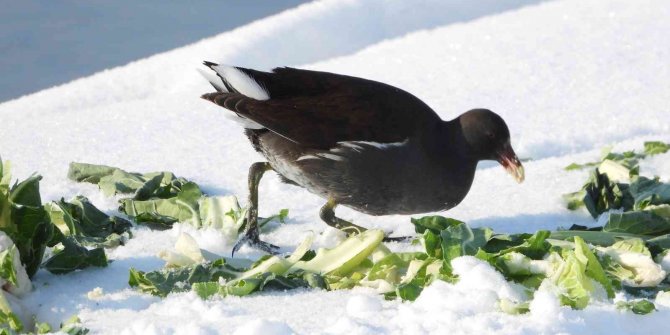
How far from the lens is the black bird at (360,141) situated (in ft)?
14.5

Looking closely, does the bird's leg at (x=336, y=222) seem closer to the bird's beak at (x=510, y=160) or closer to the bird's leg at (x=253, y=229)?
the bird's leg at (x=253, y=229)

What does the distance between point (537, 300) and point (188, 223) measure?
7.12 ft

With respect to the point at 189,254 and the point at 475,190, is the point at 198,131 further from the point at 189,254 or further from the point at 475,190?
the point at 189,254

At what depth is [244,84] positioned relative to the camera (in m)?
4.68

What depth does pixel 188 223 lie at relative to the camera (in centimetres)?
493

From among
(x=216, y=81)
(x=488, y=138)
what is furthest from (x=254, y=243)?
(x=488, y=138)

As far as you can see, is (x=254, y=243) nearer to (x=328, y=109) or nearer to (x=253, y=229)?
(x=253, y=229)

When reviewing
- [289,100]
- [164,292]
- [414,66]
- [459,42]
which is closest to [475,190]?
[289,100]

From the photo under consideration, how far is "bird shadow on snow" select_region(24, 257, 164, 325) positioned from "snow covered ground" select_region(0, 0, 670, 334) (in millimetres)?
10

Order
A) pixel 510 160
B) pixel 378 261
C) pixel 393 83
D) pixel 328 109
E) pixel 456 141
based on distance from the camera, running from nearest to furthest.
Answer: pixel 378 261
pixel 328 109
pixel 456 141
pixel 510 160
pixel 393 83

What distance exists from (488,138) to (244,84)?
3.59 feet

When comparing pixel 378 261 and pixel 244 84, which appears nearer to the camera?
pixel 378 261

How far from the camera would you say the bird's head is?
4637mm

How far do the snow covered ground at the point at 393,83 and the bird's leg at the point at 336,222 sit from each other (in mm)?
131
